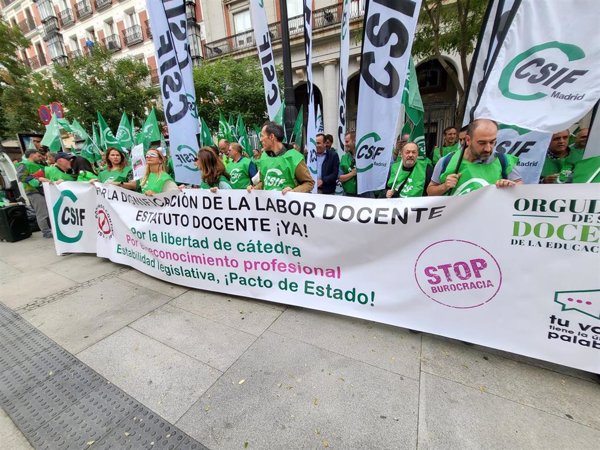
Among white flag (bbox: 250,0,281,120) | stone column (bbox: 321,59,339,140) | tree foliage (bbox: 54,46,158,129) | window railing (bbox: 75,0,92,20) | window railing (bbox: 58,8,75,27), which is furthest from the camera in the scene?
window railing (bbox: 58,8,75,27)

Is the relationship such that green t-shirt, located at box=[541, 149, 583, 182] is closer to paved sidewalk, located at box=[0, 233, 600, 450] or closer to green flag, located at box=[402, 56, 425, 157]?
green flag, located at box=[402, 56, 425, 157]

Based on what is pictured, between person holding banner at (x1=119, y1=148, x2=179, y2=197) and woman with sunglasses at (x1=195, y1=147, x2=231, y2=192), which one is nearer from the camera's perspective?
woman with sunglasses at (x1=195, y1=147, x2=231, y2=192)

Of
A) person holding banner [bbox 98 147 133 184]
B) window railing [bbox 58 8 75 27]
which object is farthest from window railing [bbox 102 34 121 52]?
person holding banner [bbox 98 147 133 184]

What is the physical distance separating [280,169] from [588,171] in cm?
274

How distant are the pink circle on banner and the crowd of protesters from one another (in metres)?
0.51

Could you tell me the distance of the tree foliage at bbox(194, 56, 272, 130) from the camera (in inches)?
457

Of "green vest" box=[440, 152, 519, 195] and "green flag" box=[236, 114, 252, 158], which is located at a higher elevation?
"green flag" box=[236, 114, 252, 158]

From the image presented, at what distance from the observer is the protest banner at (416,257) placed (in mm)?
1899

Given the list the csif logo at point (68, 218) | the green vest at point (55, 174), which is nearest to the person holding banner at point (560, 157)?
the csif logo at point (68, 218)

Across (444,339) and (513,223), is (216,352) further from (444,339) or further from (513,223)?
(513,223)

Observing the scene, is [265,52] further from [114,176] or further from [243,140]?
[243,140]

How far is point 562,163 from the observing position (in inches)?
135

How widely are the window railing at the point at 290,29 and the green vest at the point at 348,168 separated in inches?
379

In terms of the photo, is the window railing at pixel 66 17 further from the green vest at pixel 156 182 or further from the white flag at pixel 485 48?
the white flag at pixel 485 48
